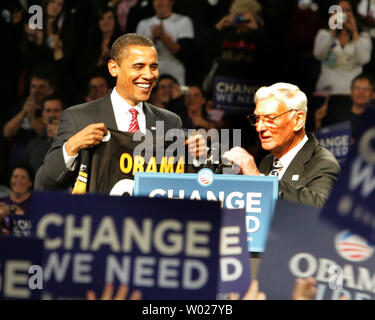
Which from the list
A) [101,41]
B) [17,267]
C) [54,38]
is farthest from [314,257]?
[54,38]

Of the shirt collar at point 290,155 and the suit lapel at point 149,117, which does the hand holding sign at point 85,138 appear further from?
the shirt collar at point 290,155

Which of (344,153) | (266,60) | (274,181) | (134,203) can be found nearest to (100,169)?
(274,181)

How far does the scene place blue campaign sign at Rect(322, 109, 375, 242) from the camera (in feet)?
7.77

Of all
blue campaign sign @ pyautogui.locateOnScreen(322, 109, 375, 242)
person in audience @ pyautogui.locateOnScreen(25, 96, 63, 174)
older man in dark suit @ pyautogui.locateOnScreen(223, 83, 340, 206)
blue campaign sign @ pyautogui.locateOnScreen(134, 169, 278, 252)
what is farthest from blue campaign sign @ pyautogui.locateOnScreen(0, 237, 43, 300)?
person in audience @ pyautogui.locateOnScreen(25, 96, 63, 174)

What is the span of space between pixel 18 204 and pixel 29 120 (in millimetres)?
723

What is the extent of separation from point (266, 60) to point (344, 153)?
1.06m

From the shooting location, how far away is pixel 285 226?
2.50 m

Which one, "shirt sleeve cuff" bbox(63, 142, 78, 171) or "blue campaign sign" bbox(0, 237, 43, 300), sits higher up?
"shirt sleeve cuff" bbox(63, 142, 78, 171)

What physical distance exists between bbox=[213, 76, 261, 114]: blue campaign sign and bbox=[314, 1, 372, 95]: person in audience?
20.0 inches

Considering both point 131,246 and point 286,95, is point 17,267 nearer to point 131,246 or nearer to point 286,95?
point 131,246

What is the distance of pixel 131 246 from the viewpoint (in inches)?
95.0

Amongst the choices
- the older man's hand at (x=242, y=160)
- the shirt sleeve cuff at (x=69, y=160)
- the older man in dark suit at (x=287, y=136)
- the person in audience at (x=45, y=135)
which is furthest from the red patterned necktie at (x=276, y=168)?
the person in audience at (x=45, y=135)

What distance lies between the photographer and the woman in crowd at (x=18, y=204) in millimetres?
5871

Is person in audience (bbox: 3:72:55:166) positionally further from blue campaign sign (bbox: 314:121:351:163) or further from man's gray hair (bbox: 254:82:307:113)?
man's gray hair (bbox: 254:82:307:113)
